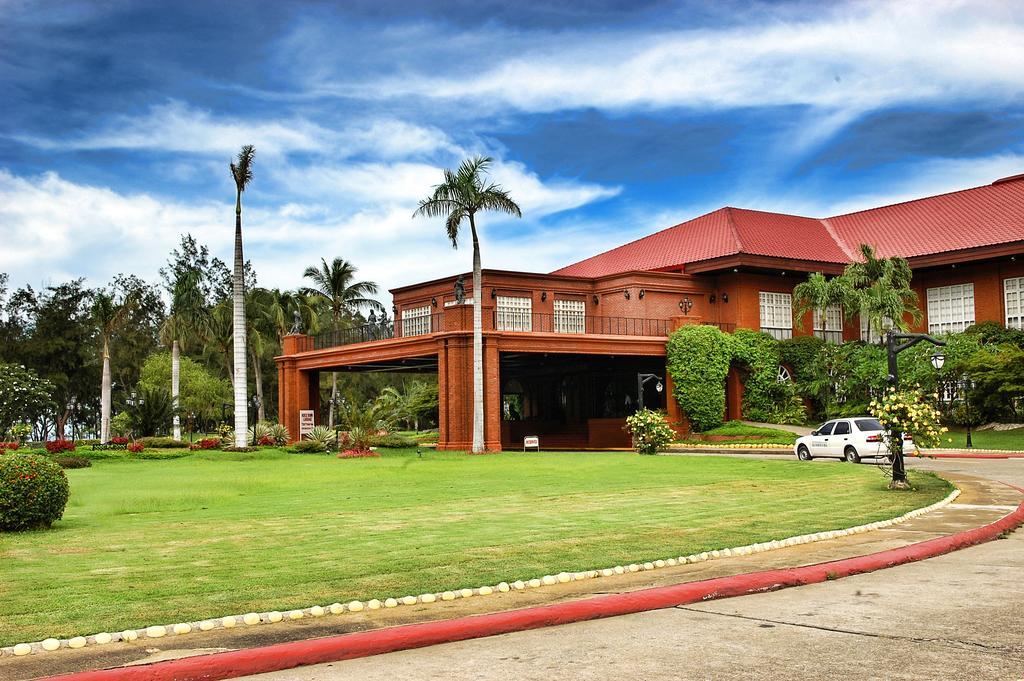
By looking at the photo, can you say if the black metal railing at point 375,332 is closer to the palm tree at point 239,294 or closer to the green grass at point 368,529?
the palm tree at point 239,294

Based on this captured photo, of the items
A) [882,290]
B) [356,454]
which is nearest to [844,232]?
[882,290]

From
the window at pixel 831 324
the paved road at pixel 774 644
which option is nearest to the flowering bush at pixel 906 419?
the paved road at pixel 774 644

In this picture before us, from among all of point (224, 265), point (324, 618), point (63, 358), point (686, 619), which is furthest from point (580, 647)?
point (224, 265)

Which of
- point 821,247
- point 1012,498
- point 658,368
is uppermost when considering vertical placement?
point 821,247

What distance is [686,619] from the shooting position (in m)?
7.90

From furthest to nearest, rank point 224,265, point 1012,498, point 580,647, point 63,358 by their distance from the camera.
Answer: point 224,265, point 63,358, point 1012,498, point 580,647

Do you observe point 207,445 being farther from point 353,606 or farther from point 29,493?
point 353,606

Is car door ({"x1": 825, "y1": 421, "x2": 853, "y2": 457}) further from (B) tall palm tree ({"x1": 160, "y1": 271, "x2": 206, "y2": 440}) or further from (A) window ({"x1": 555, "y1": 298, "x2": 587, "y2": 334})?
(B) tall palm tree ({"x1": 160, "y1": 271, "x2": 206, "y2": 440})

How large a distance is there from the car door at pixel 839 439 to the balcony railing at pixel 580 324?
582 inches

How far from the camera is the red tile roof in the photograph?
48312 millimetres

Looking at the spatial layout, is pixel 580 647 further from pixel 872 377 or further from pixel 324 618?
pixel 872 377

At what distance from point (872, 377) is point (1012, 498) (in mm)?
29056

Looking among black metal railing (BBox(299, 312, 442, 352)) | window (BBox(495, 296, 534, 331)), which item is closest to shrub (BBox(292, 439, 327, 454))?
black metal railing (BBox(299, 312, 442, 352))

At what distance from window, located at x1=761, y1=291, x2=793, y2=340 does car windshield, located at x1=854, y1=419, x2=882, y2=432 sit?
17.8m
